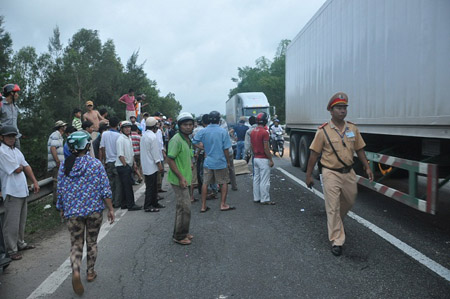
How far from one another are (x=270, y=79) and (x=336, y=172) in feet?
229

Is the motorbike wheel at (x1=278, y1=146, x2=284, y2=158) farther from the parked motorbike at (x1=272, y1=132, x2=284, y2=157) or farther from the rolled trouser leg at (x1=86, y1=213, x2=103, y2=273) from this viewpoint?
the rolled trouser leg at (x1=86, y1=213, x2=103, y2=273)

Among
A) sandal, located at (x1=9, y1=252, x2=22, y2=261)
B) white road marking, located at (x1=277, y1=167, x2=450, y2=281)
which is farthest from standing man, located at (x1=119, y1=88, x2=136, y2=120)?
white road marking, located at (x1=277, y1=167, x2=450, y2=281)

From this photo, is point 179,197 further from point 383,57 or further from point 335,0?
point 335,0

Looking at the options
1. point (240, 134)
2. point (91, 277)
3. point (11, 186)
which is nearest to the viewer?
point (91, 277)

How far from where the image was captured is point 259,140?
24.8 feet

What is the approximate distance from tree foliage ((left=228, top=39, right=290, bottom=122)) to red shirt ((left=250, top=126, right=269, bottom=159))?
5090cm

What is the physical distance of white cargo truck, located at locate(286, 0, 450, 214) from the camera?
447 centimetres

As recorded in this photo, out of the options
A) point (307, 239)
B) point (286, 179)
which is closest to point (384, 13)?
point (307, 239)

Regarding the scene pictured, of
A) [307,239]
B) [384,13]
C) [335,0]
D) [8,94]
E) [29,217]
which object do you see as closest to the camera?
[307,239]

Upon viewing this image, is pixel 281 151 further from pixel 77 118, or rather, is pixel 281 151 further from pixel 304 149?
pixel 77 118

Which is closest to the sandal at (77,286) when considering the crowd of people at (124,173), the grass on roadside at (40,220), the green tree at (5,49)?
the crowd of people at (124,173)

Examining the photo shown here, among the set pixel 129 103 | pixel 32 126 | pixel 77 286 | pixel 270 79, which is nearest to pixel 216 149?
pixel 77 286

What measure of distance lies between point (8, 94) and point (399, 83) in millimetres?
6112

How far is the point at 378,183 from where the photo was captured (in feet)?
19.2
